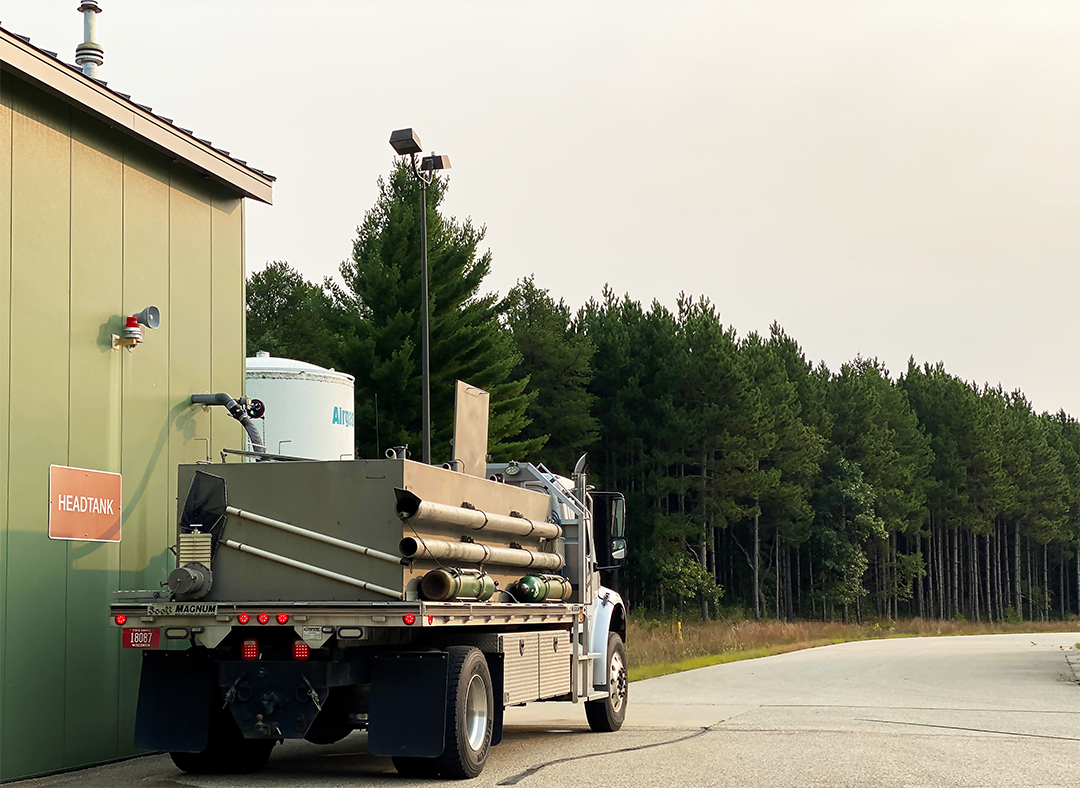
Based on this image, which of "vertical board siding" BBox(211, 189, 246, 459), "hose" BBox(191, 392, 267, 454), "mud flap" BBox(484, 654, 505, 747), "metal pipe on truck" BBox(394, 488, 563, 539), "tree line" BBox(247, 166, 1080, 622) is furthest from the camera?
"tree line" BBox(247, 166, 1080, 622)

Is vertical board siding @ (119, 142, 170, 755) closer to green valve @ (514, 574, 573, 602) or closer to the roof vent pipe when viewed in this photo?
the roof vent pipe

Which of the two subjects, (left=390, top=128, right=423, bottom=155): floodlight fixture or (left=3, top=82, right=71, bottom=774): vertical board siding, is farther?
(left=390, top=128, right=423, bottom=155): floodlight fixture

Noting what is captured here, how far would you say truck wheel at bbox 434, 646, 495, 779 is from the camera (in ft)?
33.9

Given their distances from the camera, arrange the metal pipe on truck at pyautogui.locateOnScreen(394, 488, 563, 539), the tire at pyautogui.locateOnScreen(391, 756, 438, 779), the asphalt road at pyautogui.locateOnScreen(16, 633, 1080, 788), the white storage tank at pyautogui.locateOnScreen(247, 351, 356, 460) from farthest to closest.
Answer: the white storage tank at pyautogui.locateOnScreen(247, 351, 356, 460) → the asphalt road at pyautogui.locateOnScreen(16, 633, 1080, 788) → the tire at pyautogui.locateOnScreen(391, 756, 438, 779) → the metal pipe on truck at pyautogui.locateOnScreen(394, 488, 563, 539)

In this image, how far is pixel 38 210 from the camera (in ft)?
38.3

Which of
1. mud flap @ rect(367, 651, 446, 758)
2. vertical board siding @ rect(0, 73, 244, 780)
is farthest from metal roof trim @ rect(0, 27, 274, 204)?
mud flap @ rect(367, 651, 446, 758)

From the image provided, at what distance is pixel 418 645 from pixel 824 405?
69498 millimetres

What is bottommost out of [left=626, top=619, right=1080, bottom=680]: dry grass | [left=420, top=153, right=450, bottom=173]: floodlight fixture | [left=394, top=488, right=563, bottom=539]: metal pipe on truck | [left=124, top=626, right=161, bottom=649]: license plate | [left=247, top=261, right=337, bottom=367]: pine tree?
[left=626, top=619, right=1080, bottom=680]: dry grass

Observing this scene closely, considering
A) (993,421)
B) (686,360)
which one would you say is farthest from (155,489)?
(993,421)

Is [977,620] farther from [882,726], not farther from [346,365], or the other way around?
[882,726]

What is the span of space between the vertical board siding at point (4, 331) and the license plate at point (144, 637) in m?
1.30

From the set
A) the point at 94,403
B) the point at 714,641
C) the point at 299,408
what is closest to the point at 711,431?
the point at 714,641

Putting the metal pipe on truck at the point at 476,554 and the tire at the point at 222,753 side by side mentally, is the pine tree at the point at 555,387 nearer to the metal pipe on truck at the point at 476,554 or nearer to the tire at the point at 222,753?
the metal pipe on truck at the point at 476,554

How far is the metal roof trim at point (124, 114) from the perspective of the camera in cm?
1119
